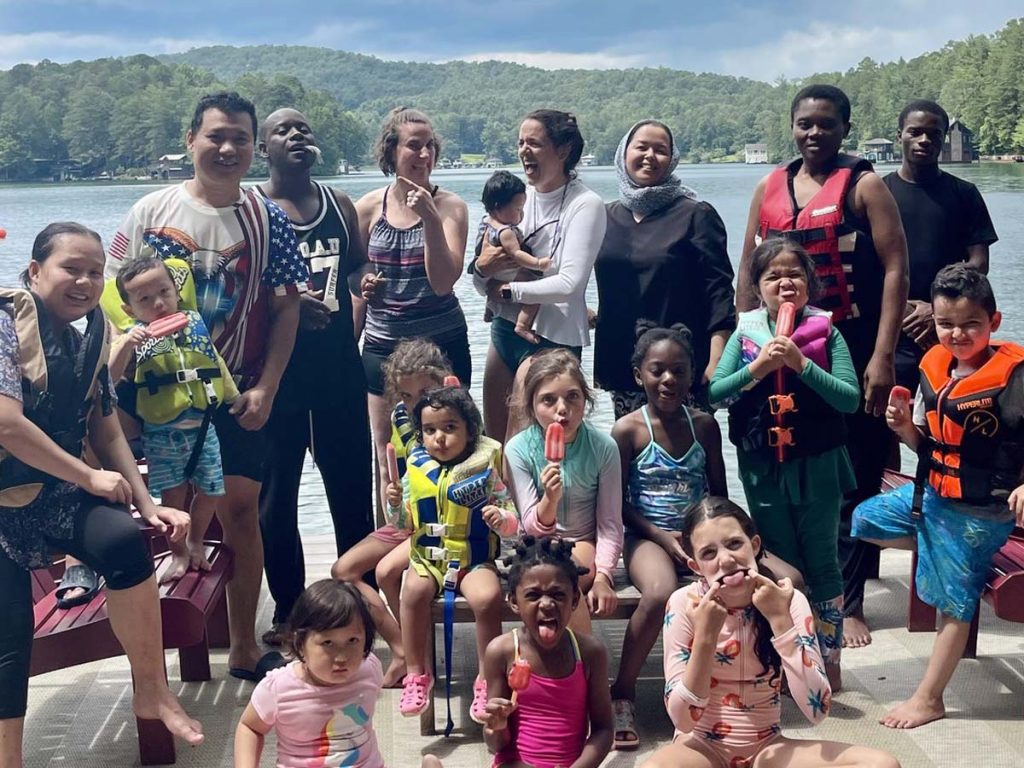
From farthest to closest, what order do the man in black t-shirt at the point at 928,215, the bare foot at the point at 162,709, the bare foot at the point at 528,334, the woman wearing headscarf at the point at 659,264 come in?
the man in black t-shirt at the point at 928,215 → the bare foot at the point at 528,334 → the woman wearing headscarf at the point at 659,264 → the bare foot at the point at 162,709

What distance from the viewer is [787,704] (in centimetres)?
419

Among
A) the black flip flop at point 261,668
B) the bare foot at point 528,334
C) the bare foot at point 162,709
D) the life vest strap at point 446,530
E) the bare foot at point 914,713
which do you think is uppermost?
the bare foot at point 528,334

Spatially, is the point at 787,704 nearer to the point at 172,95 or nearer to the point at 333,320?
the point at 333,320

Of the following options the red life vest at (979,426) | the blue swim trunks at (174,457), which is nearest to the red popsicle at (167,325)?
the blue swim trunks at (174,457)

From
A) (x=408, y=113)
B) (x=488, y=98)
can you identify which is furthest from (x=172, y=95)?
(x=408, y=113)

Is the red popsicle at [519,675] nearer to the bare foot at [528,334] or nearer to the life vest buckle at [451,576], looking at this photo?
the life vest buckle at [451,576]

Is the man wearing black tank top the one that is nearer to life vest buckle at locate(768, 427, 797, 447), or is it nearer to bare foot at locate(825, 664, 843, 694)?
life vest buckle at locate(768, 427, 797, 447)

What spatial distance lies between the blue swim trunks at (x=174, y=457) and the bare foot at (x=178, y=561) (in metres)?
0.21

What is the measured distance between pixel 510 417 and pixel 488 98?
145ft

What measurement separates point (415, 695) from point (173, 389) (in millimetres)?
A: 1260

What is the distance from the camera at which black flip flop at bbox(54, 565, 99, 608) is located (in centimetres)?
396

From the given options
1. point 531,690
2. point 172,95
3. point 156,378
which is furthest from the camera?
point 172,95

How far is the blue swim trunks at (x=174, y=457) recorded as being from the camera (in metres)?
4.17

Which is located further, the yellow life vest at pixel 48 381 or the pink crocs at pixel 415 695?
the pink crocs at pixel 415 695
